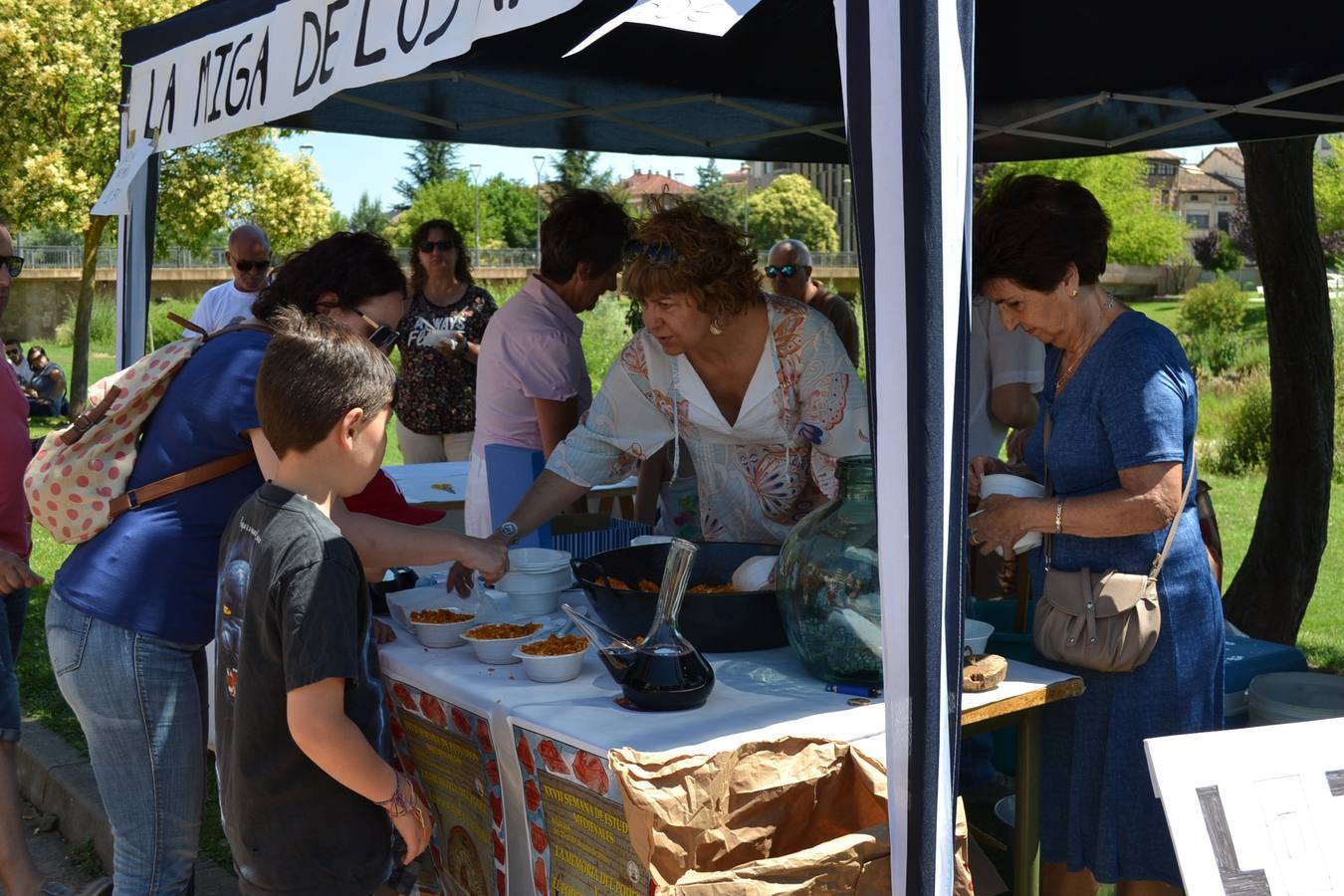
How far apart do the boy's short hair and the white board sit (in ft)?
4.04

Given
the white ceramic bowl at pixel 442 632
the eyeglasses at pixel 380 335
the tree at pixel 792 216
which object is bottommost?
the white ceramic bowl at pixel 442 632

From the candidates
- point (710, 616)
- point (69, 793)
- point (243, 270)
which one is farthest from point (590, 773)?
point (243, 270)

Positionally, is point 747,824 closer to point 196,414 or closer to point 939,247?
point 939,247

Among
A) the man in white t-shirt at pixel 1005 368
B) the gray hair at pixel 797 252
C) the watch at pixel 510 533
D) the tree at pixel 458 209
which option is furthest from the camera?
the tree at pixel 458 209

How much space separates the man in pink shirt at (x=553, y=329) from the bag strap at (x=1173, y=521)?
1.52 meters

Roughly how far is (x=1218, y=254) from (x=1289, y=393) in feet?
183

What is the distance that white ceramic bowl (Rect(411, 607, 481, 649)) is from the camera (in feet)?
7.64

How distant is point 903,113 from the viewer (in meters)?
1.55

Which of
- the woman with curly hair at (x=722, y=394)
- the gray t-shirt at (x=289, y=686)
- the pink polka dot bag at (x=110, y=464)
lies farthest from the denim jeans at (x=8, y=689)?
the woman with curly hair at (x=722, y=394)

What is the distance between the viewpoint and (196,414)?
208cm

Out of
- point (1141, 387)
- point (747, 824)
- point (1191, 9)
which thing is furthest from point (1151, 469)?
point (1191, 9)

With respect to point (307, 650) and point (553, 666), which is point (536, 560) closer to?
point (553, 666)

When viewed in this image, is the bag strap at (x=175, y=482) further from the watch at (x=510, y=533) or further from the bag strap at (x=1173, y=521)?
the bag strap at (x=1173, y=521)

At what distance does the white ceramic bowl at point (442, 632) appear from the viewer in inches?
91.7
